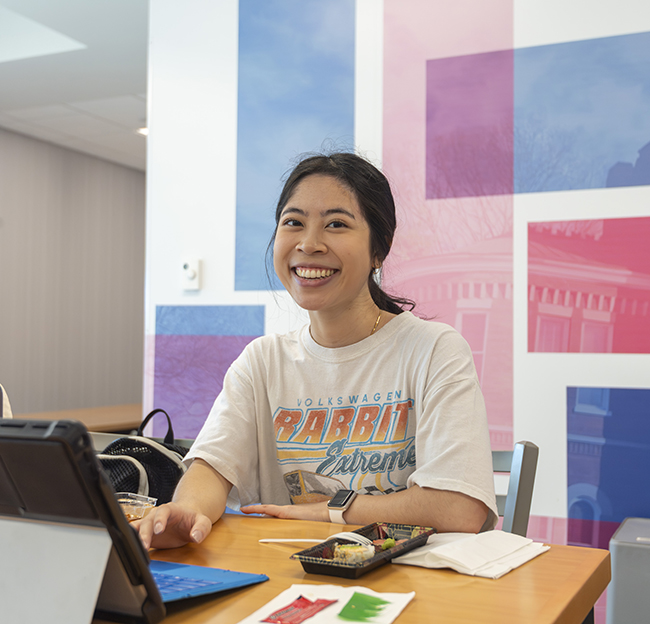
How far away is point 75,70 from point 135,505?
3.64 metres

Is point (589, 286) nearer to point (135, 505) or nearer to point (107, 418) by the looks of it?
point (135, 505)

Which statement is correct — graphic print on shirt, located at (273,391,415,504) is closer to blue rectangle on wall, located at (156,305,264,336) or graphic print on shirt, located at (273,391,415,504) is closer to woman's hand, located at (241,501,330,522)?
woman's hand, located at (241,501,330,522)

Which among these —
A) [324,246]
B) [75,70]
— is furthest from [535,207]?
[75,70]

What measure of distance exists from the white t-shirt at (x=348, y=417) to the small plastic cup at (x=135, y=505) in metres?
0.21

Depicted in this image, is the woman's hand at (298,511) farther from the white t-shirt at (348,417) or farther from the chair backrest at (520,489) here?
the chair backrest at (520,489)

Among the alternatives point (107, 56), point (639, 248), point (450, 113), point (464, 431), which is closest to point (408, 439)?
point (464, 431)

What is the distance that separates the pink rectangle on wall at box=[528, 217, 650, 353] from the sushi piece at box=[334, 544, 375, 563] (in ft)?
4.76

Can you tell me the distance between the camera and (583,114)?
83.6 inches

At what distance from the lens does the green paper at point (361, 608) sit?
0.65 meters

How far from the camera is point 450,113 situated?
229 cm

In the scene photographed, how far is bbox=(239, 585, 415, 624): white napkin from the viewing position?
650mm

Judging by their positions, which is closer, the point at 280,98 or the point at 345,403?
the point at 345,403

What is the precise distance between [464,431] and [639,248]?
3.84 ft

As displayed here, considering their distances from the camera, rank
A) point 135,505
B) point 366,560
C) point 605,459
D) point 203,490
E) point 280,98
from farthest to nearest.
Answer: point 280,98 → point 605,459 → point 203,490 → point 135,505 → point 366,560
